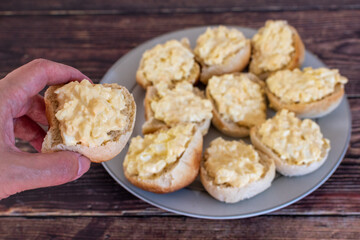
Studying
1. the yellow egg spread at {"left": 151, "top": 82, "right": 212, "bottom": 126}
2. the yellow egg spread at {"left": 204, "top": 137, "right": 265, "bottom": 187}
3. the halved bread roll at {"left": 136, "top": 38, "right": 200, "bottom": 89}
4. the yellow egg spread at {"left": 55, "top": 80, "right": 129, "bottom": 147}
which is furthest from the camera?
the halved bread roll at {"left": 136, "top": 38, "right": 200, "bottom": 89}

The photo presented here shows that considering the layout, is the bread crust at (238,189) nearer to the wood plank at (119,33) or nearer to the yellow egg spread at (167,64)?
the yellow egg spread at (167,64)

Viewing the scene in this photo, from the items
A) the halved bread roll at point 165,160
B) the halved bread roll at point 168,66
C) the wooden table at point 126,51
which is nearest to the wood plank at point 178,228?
the wooden table at point 126,51

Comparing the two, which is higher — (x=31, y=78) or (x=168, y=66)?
(x=31, y=78)

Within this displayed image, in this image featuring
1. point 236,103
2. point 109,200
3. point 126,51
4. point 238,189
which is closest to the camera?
point 238,189

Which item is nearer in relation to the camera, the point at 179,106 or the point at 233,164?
the point at 233,164

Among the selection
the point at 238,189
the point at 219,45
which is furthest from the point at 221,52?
the point at 238,189

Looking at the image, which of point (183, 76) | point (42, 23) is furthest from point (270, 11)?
point (42, 23)

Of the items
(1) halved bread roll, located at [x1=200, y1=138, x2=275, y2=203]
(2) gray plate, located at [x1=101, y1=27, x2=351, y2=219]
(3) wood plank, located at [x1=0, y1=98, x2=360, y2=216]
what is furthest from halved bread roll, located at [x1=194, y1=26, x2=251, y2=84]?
(3) wood plank, located at [x1=0, y1=98, x2=360, y2=216]

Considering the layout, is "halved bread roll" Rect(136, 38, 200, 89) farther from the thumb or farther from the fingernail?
the thumb

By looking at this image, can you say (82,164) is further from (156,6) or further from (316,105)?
(156,6)
